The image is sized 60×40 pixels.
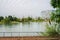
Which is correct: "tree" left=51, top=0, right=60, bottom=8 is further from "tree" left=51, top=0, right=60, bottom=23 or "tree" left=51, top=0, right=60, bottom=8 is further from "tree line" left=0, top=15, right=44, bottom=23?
"tree line" left=0, top=15, right=44, bottom=23

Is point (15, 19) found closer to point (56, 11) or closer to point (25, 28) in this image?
point (25, 28)

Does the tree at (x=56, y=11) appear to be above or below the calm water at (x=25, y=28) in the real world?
above

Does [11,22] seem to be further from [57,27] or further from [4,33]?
[57,27]

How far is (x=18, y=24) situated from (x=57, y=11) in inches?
48.6

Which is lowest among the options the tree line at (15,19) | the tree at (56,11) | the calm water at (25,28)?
the calm water at (25,28)

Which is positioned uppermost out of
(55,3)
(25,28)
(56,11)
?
(55,3)

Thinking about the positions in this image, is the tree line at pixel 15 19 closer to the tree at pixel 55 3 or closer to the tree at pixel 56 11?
the tree at pixel 56 11

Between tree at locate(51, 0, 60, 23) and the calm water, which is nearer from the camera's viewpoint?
tree at locate(51, 0, 60, 23)

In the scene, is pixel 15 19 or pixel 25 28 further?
pixel 25 28

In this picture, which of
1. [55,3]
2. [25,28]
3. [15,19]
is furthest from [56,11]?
[15,19]

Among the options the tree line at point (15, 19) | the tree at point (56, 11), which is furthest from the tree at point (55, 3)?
the tree line at point (15, 19)

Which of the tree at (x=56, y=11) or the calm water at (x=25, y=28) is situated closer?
the tree at (x=56, y=11)

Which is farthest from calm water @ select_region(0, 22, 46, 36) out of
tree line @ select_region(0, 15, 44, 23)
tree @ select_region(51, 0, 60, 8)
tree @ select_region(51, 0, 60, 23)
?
tree @ select_region(51, 0, 60, 8)

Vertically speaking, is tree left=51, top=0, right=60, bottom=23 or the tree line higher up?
tree left=51, top=0, right=60, bottom=23
